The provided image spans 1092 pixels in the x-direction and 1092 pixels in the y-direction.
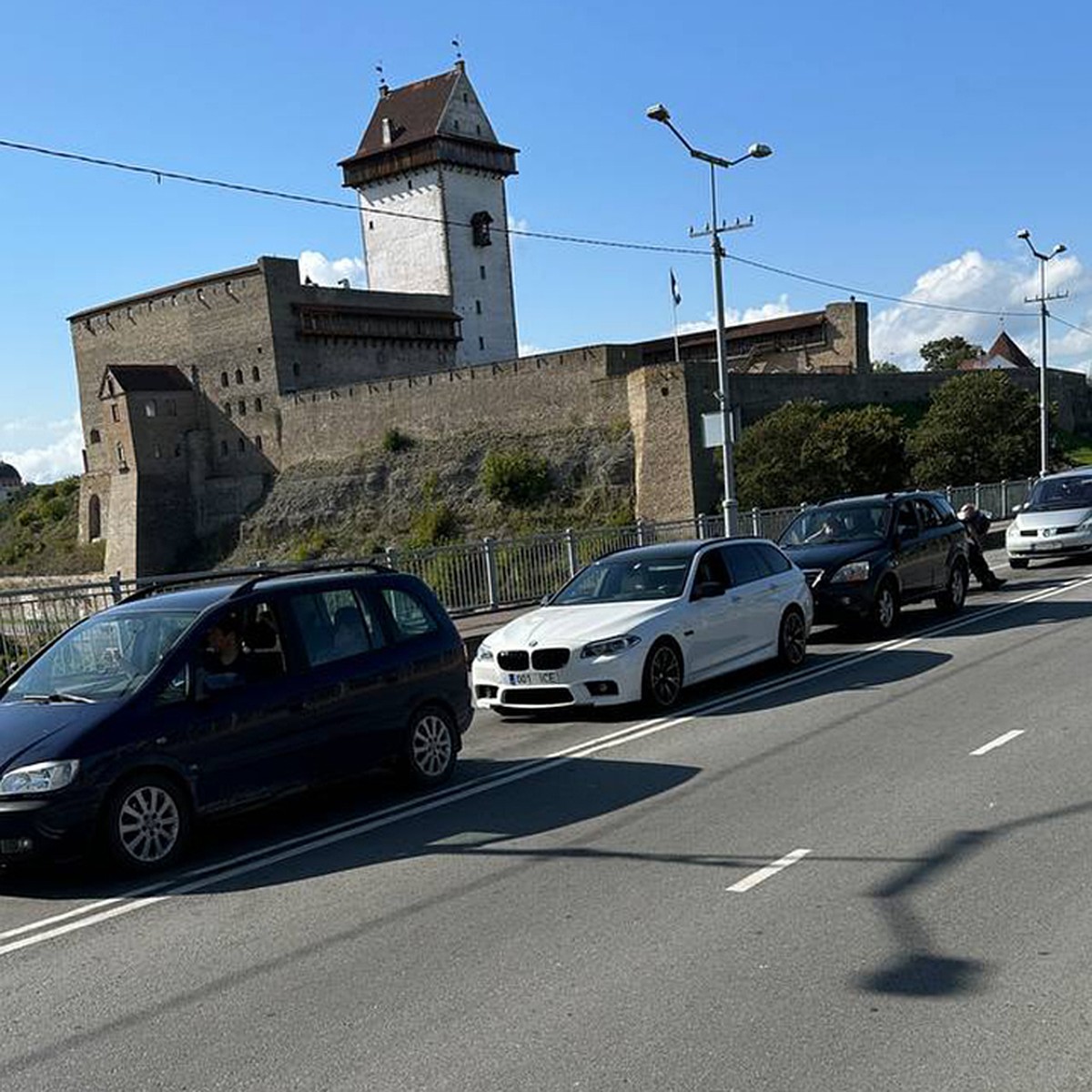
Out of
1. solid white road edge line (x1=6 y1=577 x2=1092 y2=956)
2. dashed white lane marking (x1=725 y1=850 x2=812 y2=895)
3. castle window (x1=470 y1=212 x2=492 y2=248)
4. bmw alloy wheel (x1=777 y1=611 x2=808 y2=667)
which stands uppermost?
castle window (x1=470 y1=212 x2=492 y2=248)

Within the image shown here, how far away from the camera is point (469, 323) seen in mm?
97938

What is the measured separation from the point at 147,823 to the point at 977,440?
55872mm

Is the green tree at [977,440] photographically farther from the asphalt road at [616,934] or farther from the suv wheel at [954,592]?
the asphalt road at [616,934]

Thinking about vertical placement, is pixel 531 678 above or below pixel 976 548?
below

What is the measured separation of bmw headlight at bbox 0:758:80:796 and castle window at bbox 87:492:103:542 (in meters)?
96.1

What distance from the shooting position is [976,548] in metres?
19.5

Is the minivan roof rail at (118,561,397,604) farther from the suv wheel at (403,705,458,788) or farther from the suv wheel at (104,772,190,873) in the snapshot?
the suv wheel at (104,772,190,873)

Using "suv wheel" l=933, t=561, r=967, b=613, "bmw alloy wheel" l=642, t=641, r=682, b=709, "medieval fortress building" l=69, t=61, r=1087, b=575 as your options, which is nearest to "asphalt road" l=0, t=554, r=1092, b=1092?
"bmw alloy wheel" l=642, t=641, r=682, b=709

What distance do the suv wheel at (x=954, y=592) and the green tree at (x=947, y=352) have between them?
117126mm

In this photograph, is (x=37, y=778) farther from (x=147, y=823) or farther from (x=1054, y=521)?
(x=1054, y=521)

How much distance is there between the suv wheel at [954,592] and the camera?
17.5 m

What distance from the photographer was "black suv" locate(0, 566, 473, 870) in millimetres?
6816

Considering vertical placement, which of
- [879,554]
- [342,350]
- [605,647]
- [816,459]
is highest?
[342,350]

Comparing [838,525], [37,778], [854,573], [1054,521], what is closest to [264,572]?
[37,778]
